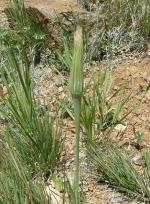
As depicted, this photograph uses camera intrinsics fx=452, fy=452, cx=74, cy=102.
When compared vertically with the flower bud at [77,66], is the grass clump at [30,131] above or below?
below

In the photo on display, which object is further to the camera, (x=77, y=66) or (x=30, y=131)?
(x=30, y=131)

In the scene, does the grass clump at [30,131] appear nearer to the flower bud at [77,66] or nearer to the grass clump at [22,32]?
the grass clump at [22,32]

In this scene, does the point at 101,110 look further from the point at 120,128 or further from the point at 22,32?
the point at 22,32

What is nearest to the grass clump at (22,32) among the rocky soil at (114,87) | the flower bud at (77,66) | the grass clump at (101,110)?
the rocky soil at (114,87)

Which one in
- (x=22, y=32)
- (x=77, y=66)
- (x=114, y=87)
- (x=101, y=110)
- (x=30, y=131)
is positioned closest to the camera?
(x=77, y=66)

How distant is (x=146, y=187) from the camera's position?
1730mm

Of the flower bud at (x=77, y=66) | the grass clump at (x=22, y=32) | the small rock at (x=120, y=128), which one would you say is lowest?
the small rock at (x=120, y=128)

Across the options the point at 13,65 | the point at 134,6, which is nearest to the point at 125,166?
the point at 13,65

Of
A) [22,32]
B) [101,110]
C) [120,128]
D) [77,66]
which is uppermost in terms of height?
[77,66]

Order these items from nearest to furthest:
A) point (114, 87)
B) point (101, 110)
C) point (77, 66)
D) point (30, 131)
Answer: point (77, 66), point (30, 131), point (101, 110), point (114, 87)

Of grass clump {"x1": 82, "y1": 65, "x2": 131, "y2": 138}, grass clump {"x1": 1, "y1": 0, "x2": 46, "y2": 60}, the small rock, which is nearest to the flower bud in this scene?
grass clump {"x1": 82, "y1": 65, "x2": 131, "y2": 138}

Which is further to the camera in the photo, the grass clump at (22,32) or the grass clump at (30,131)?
the grass clump at (22,32)

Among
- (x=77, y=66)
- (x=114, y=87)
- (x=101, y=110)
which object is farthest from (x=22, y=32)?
(x=77, y=66)

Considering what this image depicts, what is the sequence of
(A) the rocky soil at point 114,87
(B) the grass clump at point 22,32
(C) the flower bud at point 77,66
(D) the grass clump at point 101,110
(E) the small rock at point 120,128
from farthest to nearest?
1. (B) the grass clump at point 22,32
2. (E) the small rock at point 120,128
3. (D) the grass clump at point 101,110
4. (A) the rocky soil at point 114,87
5. (C) the flower bud at point 77,66
